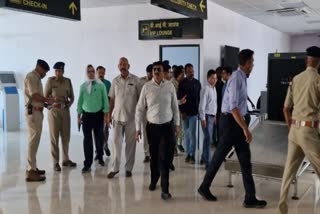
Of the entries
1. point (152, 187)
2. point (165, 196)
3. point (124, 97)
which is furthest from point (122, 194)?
point (124, 97)

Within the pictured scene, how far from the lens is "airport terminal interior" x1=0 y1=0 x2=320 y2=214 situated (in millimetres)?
4992

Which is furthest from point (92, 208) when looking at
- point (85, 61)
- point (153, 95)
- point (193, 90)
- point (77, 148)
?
point (85, 61)

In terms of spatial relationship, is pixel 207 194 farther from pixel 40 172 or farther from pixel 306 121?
pixel 40 172

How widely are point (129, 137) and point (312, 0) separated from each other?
5694 mm

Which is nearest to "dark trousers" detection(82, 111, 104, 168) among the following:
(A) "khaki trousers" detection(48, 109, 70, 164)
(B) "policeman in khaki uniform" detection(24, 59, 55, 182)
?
(A) "khaki trousers" detection(48, 109, 70, 164)

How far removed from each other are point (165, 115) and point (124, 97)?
3.62ft

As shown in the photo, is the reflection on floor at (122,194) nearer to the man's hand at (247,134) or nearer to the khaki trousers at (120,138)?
the khaki trousers at (120,138)

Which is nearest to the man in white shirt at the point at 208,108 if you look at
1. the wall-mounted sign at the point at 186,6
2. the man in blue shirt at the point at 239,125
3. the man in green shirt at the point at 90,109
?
the wall-mounted sign at the point at 186,6

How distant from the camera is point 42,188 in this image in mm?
5676

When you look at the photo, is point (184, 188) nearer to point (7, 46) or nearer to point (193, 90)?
point (193, 90)

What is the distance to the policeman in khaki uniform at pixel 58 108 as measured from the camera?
6797 millimetres

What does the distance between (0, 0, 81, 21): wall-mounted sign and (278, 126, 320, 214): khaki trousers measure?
3.42 m

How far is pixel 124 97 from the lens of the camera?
6.16 m

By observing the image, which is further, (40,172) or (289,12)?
(289,12)
